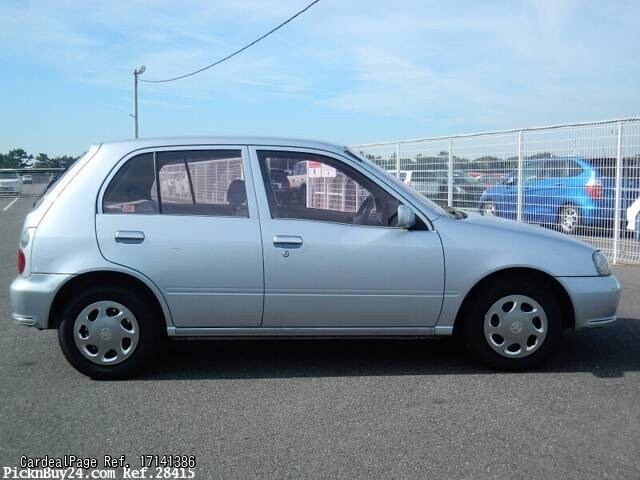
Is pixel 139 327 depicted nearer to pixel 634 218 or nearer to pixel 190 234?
pixel 190 234

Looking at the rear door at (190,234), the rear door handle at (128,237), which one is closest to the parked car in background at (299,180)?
the rear door at (190,234)

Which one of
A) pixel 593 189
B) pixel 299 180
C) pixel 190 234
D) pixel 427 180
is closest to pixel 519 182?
pixel 593 189

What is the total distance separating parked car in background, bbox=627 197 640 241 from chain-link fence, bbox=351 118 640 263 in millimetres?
13

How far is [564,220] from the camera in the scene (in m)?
10.2

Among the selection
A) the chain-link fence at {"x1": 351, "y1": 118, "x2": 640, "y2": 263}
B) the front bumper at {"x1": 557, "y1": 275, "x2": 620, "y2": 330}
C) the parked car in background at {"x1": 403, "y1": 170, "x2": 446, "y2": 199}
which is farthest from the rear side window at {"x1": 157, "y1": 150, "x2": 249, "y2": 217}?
the parked car in background at {"x1": 403, "y1": 170, "x2": 446, "y2": 199}

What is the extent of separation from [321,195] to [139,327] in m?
1.65

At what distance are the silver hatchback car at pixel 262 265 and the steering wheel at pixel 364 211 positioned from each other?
0.01 metres

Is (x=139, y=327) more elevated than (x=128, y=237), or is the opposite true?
(x=128, y=237)

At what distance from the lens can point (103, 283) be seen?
178 inches

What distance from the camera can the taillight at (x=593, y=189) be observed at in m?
9.89

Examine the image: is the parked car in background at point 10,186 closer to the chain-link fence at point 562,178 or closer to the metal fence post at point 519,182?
the chain-link fence at point 562,178

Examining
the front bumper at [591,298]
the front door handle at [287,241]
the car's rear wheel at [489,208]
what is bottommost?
the front bumper at [591,298]

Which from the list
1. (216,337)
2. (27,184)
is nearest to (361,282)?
(216,337)

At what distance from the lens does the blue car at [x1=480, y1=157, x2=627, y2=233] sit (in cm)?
987
